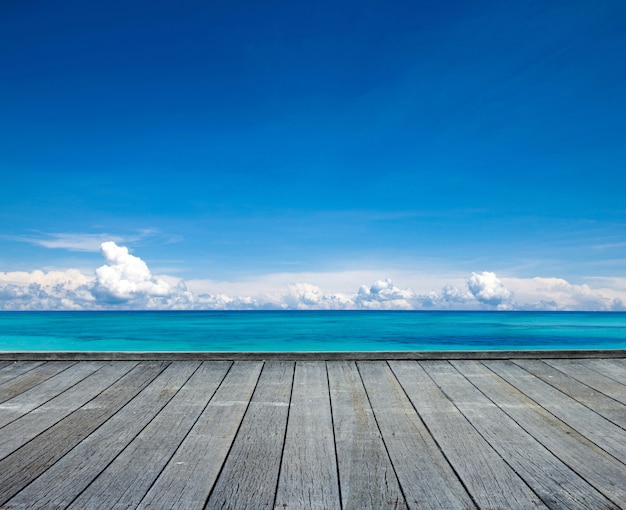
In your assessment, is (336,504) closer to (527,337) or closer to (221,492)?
(221,492)

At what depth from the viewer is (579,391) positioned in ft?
7.11

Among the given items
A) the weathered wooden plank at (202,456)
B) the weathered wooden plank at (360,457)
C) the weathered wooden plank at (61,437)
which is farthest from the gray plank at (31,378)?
the weathered wooden plank at (360,457)

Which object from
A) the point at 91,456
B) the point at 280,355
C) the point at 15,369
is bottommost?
the point at 91,456

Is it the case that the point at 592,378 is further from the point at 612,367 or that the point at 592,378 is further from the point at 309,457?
the point at 309,457

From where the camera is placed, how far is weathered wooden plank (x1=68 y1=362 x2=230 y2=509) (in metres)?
1.13

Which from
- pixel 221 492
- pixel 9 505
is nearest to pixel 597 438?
pixel 221 492

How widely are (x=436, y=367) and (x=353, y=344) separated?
13.4 m

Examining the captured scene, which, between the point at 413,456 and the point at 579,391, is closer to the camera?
the point at 413,456

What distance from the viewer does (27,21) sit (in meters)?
7.92

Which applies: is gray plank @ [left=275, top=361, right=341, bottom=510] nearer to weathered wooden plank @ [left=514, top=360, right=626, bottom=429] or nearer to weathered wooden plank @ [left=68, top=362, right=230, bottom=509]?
weathered wooden plank @ [left=68, top=362, right=230, bottom=509]

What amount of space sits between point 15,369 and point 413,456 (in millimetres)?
2351

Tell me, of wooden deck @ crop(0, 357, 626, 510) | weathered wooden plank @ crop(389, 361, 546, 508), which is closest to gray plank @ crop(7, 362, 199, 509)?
wooden deck @ crop(0, 357, 626, 510)

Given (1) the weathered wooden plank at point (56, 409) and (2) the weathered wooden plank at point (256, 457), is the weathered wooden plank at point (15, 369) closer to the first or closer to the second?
(1) the weathered wooden plank at point (56, 409)

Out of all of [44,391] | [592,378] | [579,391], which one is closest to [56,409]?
[44,391]
